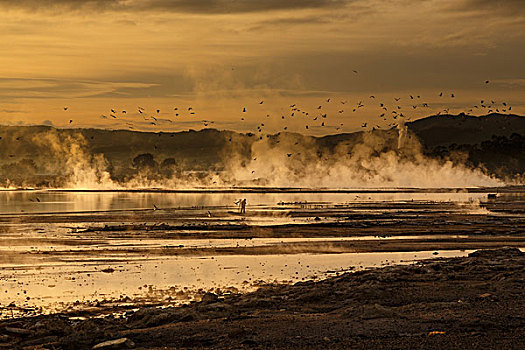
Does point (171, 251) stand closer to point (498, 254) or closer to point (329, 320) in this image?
point (498, 254)

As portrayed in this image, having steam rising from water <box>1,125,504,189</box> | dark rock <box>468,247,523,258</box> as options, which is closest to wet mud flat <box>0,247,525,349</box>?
dark rock <box>468,247,523,258</box>

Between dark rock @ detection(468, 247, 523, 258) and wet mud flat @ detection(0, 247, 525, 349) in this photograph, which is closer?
wet mud flat @ detection(0, 247, 525, 349)

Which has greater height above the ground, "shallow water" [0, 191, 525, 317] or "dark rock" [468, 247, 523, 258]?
"dark rock" [468, 247, 523, 258]

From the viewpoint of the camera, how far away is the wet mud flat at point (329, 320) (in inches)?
600

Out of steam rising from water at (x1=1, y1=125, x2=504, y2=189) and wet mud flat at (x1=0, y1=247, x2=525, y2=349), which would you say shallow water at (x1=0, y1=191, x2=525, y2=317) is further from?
steam rising from water at (x1=1, y1=125, x2=504, y2=189)

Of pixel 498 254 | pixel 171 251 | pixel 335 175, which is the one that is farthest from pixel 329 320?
pixel 335 175

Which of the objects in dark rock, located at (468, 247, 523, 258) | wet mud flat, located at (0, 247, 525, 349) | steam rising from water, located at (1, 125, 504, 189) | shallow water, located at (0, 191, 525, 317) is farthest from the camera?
steam rising from water, located at (1, 125, 504, 189)

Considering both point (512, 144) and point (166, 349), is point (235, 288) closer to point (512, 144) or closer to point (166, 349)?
point (166, 349)

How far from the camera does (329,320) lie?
1689cm

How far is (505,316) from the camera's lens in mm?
16594

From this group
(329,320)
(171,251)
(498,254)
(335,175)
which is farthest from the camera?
(335,175)

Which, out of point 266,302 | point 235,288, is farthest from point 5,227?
point 266,302

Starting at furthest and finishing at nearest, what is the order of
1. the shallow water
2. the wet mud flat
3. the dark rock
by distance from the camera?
1. the dark rock
2. the shallow water
3. the wet mud flat

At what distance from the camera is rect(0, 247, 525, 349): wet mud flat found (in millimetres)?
15250
